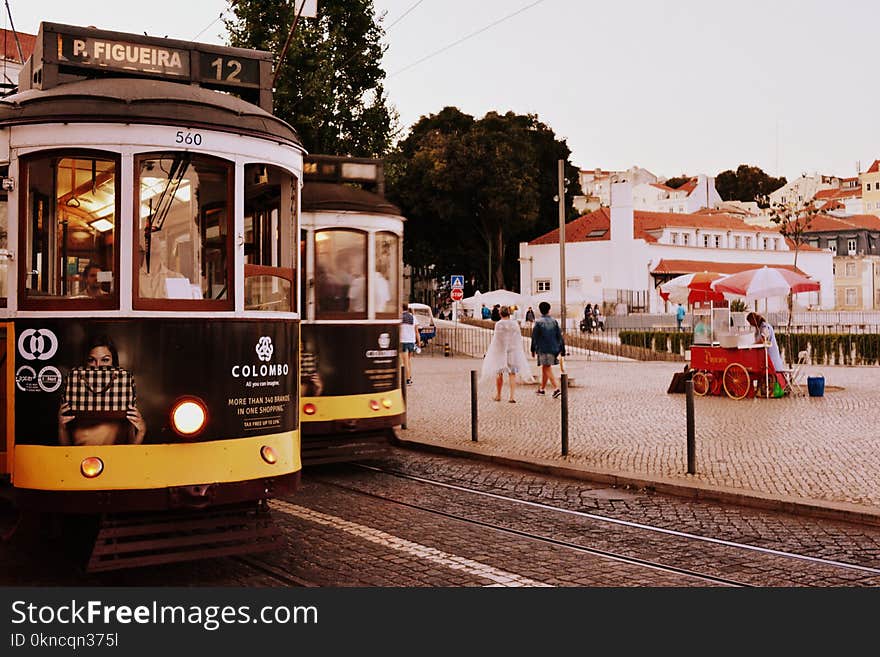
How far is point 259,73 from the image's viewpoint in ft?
25.1

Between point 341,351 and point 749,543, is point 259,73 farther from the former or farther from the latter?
point 749,543

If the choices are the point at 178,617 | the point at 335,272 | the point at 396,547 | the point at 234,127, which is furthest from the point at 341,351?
the point at 178,617

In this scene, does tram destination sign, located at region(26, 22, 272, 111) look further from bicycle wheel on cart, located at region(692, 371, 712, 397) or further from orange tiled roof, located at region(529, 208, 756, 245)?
orange tiled roof, located at region(529, 208, 756, 245)

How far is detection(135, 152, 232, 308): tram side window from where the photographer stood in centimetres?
633

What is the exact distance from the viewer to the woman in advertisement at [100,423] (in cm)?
614

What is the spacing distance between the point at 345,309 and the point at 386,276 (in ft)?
2.18

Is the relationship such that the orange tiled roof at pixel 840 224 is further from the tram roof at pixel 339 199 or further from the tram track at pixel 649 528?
the tram track at pixel 649 528

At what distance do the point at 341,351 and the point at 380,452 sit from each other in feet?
3.84

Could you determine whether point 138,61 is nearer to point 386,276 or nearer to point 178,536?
A: point 178,536

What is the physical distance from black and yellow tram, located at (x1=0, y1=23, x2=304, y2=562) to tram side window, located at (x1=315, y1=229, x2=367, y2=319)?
4.08m

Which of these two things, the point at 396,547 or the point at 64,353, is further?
the point at 396,547

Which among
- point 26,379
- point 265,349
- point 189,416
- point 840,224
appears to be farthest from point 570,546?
point 840,224

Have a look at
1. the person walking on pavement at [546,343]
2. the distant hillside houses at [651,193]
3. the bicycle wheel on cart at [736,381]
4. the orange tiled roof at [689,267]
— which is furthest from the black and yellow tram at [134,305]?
the distant hillside houses at [651,193]

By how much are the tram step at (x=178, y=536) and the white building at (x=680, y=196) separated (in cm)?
10345
